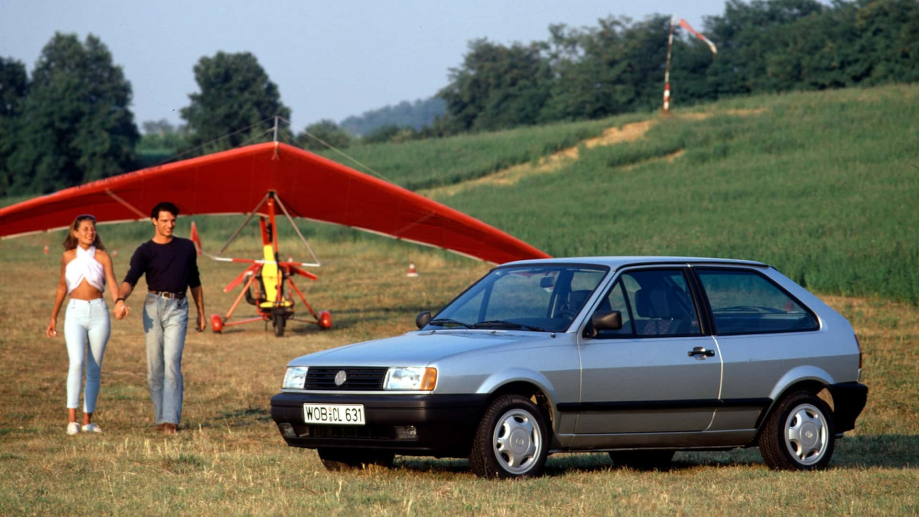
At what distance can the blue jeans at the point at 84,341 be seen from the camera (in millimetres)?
9438

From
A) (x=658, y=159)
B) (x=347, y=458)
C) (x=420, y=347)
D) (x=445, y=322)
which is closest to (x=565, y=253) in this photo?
(x=658, y=159)

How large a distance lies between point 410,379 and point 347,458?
3.44 feet

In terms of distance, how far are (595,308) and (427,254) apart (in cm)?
3006

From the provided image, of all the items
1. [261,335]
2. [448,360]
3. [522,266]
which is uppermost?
[522,266]

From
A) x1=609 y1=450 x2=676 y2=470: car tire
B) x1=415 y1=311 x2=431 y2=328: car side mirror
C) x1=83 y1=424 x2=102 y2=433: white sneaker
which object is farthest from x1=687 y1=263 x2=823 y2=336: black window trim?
x1=83 y1=424 x2=102 y2=433: white sneaker

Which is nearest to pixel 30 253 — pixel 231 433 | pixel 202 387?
pixel 202 387

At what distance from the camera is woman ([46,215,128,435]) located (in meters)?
9.45

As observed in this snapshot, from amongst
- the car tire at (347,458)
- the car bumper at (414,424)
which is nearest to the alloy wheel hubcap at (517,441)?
the car bumper at (414,424)

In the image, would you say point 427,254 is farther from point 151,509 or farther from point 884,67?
point 884,67

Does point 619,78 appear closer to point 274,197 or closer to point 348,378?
point 274,197

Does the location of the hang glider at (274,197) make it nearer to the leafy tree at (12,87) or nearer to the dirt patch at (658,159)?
the dirt patch at (658,159)

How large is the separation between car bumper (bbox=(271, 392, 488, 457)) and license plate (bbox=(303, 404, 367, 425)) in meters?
0.03

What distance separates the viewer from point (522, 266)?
7961 millimetres

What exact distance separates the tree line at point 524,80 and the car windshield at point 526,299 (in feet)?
221
